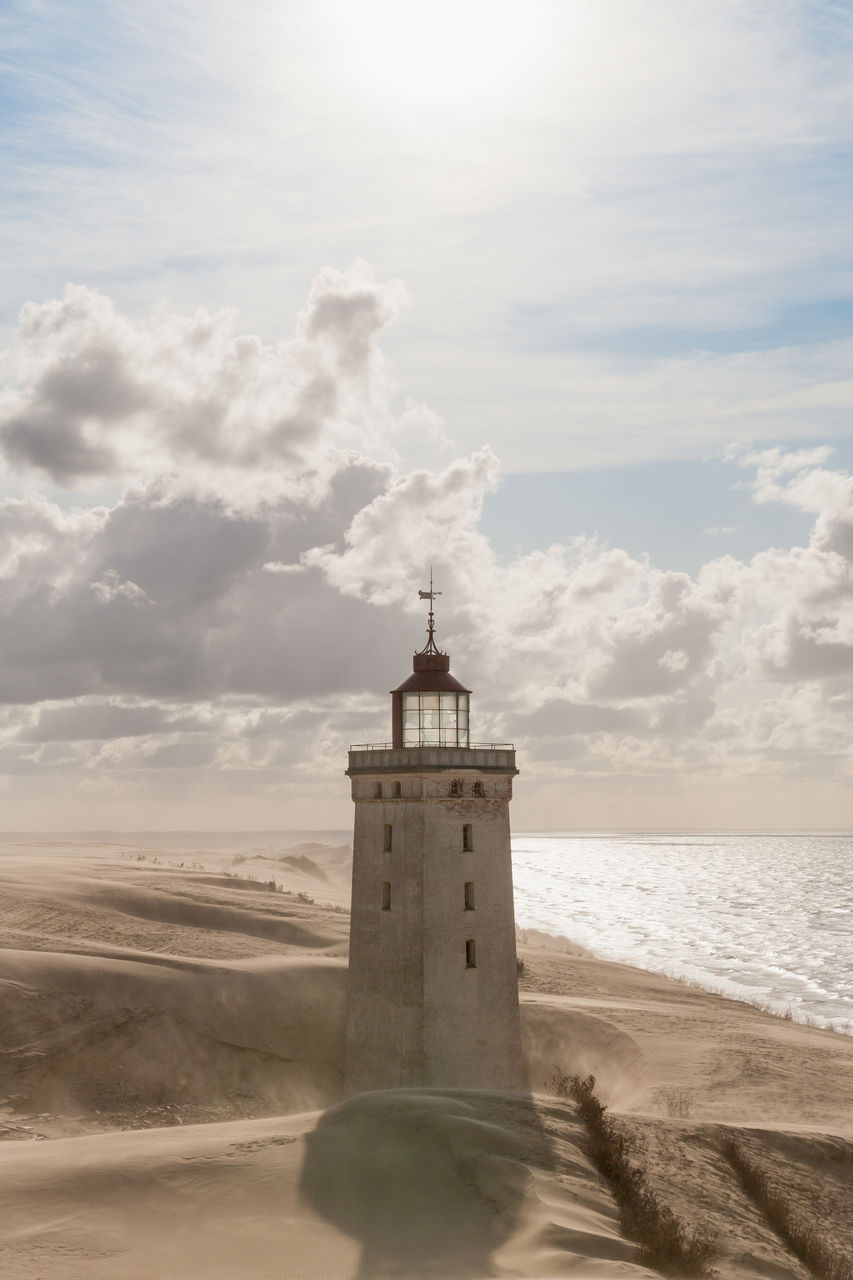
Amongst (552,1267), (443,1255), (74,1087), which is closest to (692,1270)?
(552,1267)

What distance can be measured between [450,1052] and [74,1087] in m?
8.01

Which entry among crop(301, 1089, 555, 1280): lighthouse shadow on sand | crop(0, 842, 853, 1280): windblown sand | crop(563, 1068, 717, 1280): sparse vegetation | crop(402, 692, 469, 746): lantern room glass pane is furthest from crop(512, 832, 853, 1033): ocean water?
crop(301, 1089, 555, 1280): lighthouse shadow on sand

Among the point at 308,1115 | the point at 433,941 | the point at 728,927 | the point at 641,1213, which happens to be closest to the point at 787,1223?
the point at 641,1213

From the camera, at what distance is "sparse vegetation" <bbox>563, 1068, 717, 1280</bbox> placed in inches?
538

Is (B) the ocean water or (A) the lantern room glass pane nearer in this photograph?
(A) the lantern room glass pane

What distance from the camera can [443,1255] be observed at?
1312 centimetres

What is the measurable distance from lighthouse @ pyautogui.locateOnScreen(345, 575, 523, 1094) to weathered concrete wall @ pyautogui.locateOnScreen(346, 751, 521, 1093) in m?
0.03

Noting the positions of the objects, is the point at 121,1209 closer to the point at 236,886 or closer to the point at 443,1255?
the point at 443,1255

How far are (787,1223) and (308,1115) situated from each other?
300 inches

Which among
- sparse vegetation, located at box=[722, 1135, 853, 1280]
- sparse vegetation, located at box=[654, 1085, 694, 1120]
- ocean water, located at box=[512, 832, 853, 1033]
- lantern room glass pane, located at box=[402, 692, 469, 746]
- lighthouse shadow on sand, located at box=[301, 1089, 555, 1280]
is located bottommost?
ocean water, located at box=[512, 832, 853, 1033]

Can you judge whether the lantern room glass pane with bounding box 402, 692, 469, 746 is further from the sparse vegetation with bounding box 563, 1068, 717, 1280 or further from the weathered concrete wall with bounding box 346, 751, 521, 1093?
the sparse vegetation with bounding box 563, 1068, 717, 1280

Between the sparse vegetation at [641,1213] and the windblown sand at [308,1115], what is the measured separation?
0.24 metres

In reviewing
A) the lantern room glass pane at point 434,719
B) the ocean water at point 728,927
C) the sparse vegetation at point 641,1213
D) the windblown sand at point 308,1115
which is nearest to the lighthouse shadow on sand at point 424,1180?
the windblown sand at point 308,1115

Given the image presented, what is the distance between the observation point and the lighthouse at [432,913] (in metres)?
23.5
